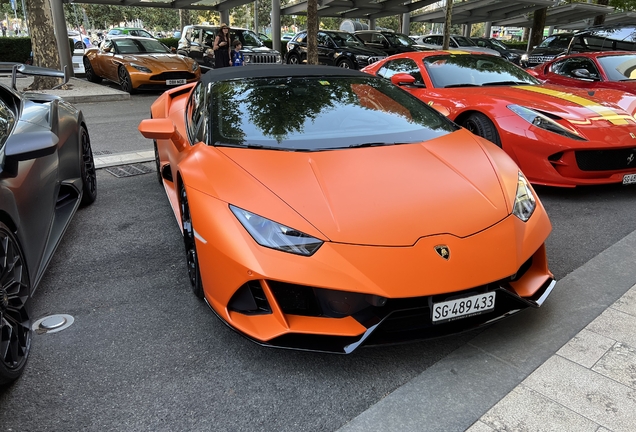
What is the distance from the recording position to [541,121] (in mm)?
4430

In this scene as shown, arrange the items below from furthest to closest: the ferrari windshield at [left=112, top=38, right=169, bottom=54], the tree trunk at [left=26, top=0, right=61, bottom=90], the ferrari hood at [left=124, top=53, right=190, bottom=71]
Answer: the ferrari windshield at [left=112, top=38, right=169, bottom=54], the ferrari hood at [left=124, top=53, right=190, bottom=71], the tree trunk at [left=26, top=0, right=61, bottom=90]

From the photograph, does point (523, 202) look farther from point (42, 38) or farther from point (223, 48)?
point (42, 38)

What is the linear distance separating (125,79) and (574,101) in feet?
33.2

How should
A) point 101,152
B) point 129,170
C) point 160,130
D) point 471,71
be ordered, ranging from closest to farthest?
point 160,130, point 129,170, point 471,71, point 101,152

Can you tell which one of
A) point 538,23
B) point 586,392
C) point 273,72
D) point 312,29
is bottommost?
point 586,392

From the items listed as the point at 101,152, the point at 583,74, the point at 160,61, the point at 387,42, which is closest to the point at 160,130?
the point at 101,152

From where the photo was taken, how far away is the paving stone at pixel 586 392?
6.27 feet

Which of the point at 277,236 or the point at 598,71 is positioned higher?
the point at 598,71

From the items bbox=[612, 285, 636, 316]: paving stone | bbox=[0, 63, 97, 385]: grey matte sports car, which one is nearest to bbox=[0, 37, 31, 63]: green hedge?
bbox=[0, 63, 97, 385]: grey matte sports car

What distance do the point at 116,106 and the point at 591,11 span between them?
80.1ft

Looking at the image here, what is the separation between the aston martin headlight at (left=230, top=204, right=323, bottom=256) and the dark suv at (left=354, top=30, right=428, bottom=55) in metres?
14.3

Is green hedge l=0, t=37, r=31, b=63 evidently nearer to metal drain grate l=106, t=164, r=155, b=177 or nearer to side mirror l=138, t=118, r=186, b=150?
metal drain grate l=106, t=164, r=155, b=177

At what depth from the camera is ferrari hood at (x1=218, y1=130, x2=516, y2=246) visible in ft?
7.07

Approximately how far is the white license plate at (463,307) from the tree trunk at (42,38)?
11.5 meters
